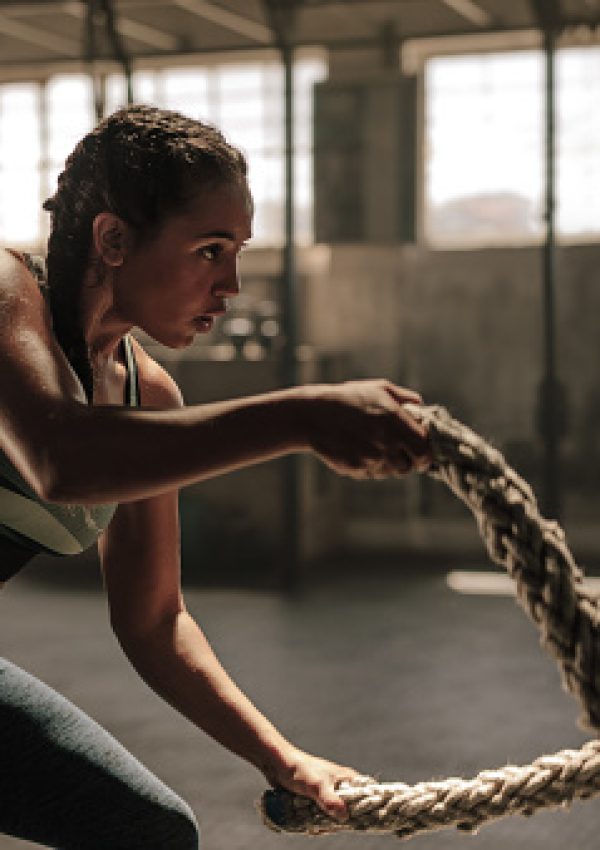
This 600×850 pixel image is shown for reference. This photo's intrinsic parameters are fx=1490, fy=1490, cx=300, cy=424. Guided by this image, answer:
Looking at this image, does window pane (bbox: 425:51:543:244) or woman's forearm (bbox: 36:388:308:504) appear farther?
window pane (bbox: 425:51:543:244)

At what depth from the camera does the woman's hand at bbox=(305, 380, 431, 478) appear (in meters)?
0.86

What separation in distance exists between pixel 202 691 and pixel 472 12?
275 inches

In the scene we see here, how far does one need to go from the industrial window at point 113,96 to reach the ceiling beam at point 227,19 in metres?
0.85

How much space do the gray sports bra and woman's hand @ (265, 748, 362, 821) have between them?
254mm

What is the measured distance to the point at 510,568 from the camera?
0.91 meters

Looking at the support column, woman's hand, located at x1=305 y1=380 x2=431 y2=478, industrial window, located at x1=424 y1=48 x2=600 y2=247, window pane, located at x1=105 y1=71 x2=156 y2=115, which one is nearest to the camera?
woman's hand, located at x1=305 y1=380 x2=431 y2=478

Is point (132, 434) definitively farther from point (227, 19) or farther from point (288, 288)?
point (227, 19)

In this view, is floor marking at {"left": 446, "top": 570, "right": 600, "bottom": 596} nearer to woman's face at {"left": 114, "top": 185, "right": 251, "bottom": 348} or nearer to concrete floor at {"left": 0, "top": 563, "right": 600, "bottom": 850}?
concrete floor at {"left": 0, "top": 563, "right": 600, "bottom": 850}

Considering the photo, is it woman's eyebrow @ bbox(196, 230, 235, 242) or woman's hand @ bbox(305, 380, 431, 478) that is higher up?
Answer: woman's eyebrow @ bbox(196, 230, 235, 242)

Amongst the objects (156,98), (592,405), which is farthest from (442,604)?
(156,98)

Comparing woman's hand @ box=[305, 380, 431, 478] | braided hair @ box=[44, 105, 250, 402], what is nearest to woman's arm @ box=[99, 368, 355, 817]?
braided hair @ box=[44, 105, 250, 402]

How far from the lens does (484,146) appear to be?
9.01 meters

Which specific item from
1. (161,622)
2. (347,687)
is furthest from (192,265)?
(347,687)

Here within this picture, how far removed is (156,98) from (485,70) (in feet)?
7.13
